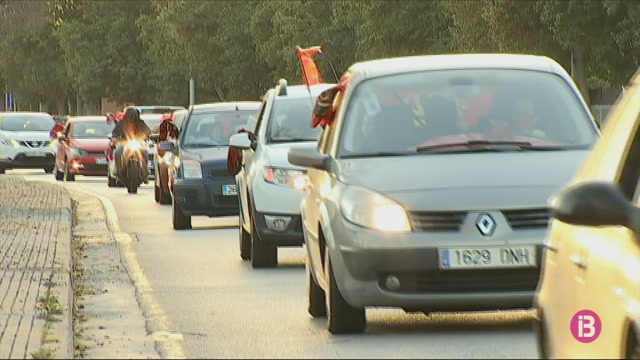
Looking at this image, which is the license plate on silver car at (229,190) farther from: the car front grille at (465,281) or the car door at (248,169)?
the car front grille at (465,281)

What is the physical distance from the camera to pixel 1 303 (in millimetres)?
12727

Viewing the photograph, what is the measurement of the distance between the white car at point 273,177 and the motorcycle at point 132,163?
17.4 m

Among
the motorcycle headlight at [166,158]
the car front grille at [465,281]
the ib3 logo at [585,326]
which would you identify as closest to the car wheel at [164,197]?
the motorcycle headlight at [166,158]

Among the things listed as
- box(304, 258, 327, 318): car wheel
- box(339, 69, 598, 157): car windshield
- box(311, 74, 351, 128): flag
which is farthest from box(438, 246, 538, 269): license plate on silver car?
box(311, 74, 351, 128): flag

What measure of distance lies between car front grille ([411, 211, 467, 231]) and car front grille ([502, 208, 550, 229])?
25 centimetres

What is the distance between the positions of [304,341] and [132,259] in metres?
7.87

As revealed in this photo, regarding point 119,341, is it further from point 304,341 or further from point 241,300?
point 241,300

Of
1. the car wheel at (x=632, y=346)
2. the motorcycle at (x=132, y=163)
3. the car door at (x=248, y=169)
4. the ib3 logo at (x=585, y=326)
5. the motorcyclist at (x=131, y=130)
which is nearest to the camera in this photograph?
the car wheel at (x=632, y=346)

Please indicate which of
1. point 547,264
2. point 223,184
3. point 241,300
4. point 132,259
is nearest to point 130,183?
point 223,184

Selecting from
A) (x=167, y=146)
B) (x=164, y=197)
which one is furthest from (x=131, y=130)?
(x=167, y=146)

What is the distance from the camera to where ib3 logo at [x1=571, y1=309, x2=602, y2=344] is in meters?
5.63

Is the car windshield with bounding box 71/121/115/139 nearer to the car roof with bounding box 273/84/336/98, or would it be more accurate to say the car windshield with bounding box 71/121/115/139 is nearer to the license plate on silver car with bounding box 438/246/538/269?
the car roof with bounding box 273/84/336/98

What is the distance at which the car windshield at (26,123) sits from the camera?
171 feet

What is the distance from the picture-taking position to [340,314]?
35.5ft
